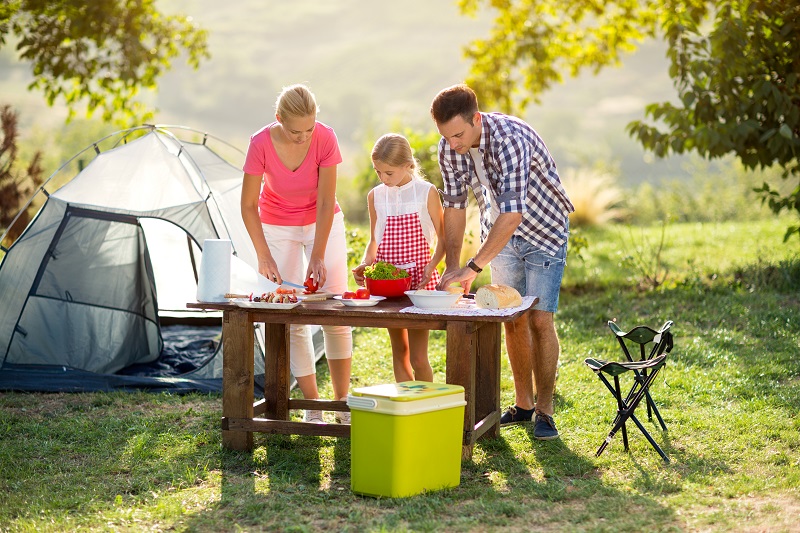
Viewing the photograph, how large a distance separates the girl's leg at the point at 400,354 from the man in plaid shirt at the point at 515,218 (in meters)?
0.46

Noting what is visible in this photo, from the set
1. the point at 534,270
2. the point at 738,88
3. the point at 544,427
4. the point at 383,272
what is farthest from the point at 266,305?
the point at 738,88

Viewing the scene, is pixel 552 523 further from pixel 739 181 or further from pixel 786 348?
pixel 739 181

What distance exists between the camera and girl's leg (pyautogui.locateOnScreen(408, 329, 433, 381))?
4.05m

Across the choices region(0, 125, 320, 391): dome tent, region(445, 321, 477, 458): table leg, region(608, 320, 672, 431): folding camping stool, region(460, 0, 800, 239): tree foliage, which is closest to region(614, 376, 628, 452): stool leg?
region(608, 320, 672, 431): folding camping stool

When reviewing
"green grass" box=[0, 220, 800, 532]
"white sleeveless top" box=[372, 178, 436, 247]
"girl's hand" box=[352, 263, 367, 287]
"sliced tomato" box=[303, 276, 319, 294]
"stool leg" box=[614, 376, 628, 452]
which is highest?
"white sleeveless top" box=[372, 178, 436, 247]

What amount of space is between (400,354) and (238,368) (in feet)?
2.59

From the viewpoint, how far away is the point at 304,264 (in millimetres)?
4207

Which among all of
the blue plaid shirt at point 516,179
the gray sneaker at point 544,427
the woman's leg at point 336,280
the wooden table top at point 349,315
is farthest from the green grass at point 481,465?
the blue plaid shirt at point 516,179

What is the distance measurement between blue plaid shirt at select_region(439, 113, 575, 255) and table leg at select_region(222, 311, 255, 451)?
1.07 metres

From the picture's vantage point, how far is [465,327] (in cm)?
344

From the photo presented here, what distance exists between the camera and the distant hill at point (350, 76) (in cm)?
3838

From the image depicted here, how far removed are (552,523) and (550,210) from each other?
56.5 inches

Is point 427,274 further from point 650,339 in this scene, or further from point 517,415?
point 650,339

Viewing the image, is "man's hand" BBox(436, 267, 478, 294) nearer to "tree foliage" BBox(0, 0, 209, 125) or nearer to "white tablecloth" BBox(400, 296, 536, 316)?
"white tablecloth" BBox(400, 296, 536, 316)
